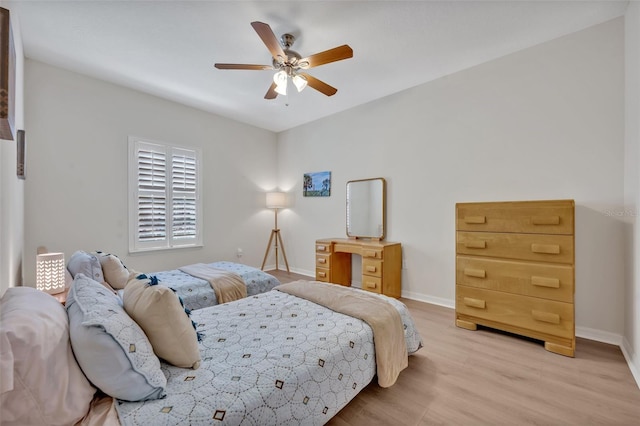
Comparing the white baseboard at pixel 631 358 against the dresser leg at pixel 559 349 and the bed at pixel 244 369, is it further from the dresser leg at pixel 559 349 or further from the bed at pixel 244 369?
the bed at pixel 244 369

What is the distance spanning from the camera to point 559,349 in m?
2.31

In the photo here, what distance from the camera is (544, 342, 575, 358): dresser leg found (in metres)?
2.26

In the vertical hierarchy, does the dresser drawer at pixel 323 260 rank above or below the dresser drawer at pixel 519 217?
below

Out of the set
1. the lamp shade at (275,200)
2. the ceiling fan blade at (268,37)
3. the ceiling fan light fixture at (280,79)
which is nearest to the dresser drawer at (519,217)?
the ceiling fan light fixture at (280,79)

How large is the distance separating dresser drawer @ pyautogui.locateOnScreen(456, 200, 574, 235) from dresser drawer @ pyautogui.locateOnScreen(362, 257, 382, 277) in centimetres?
113

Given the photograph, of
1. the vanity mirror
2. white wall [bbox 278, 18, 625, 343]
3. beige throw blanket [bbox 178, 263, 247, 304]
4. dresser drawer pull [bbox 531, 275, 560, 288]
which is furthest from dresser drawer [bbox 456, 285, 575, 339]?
beige throw blanket [bbox 178, 263, 247, 304]

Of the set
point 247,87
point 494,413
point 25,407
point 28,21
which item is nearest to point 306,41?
point 247,87

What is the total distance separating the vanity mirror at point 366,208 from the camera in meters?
4.08

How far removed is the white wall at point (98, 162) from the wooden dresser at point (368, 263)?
1833mm

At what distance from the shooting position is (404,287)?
12.7 feet

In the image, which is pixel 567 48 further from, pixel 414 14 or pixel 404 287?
pixel 404 287

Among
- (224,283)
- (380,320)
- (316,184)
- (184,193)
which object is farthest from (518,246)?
(184,193)

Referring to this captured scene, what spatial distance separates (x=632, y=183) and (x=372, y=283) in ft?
8.43

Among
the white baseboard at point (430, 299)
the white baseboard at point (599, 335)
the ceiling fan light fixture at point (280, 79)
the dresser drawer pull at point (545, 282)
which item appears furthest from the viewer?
the white baseboard at point (430, 299)
